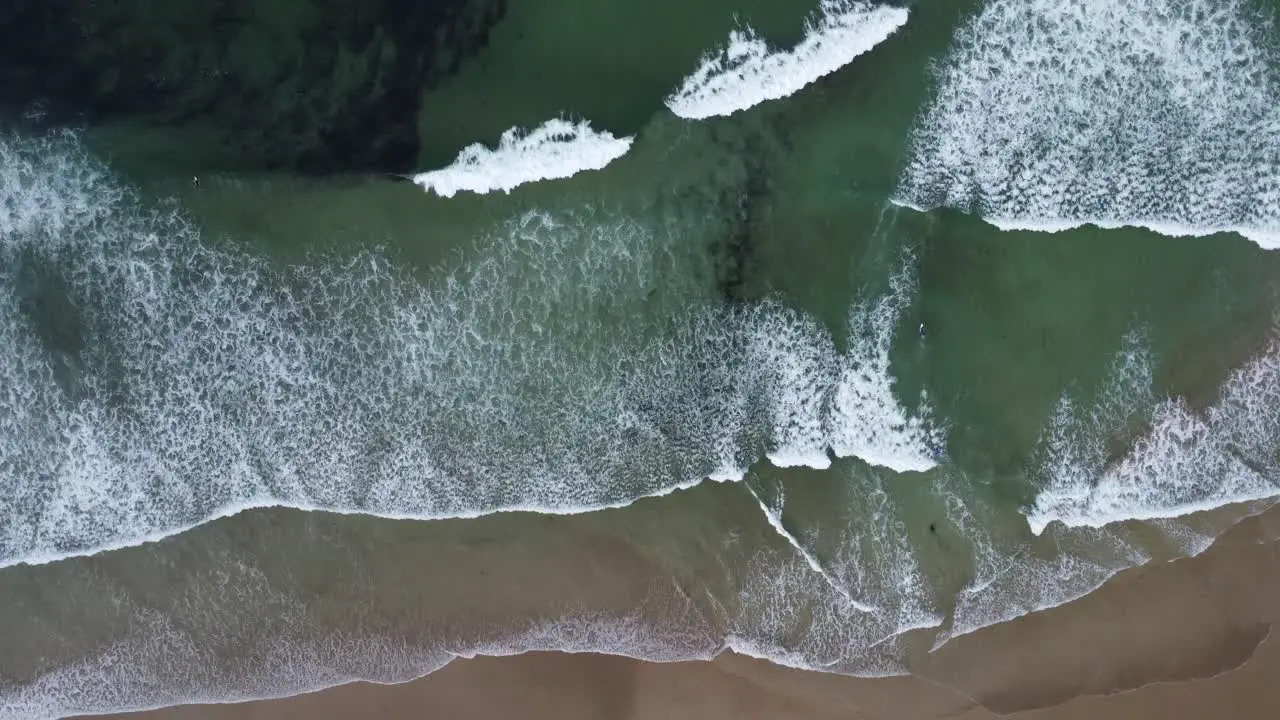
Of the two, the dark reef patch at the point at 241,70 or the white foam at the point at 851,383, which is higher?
the dark reef patch at the point at 241,70

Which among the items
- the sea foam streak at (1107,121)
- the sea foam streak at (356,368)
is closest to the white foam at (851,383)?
the sea foam streak at (356,368)

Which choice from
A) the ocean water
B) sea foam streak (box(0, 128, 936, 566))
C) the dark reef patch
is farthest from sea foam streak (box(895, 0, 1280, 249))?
the dark reef patch

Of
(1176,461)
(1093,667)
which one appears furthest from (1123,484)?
(1093,667)

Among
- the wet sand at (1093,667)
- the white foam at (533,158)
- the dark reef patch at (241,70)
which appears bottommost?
the wet sand at (1093,667)

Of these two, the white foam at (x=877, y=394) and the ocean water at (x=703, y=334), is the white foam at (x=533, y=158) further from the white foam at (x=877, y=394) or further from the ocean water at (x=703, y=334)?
the white foam at (x=877, y=394)

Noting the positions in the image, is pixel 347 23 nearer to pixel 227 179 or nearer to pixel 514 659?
pixel 227 179

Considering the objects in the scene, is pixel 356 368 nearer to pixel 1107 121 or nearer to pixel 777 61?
pixel 777 61

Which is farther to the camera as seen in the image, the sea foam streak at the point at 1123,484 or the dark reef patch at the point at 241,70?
the dark reef patch at the point at 241,70
